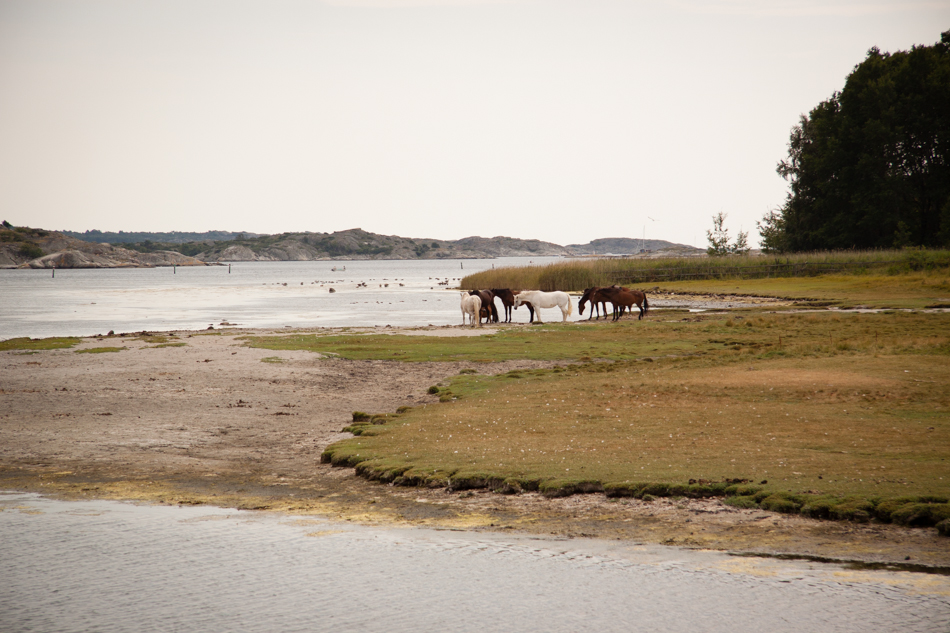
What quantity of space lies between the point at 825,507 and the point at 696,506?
139cm

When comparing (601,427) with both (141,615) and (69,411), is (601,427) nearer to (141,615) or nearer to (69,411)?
(141,615)

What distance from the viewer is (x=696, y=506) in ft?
28.8

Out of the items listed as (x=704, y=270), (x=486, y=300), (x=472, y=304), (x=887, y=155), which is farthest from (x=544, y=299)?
(x=887, y=155)

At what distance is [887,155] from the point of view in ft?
244

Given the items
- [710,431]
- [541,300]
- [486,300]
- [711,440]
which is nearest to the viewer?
[711,440]

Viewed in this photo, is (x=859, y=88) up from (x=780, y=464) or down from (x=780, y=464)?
up

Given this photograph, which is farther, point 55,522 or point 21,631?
point 55,522

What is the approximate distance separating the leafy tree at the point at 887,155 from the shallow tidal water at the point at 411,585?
7200 centimetres

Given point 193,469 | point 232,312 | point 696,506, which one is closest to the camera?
point 696,506

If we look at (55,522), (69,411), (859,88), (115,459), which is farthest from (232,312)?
(859,88)

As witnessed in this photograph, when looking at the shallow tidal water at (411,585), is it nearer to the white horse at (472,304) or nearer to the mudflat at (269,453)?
the mudflat at (269,453)

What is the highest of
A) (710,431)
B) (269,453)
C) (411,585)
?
(710,431)

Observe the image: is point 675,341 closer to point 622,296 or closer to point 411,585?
point 622,296

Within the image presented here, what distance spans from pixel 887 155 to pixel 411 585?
81.5 meters
